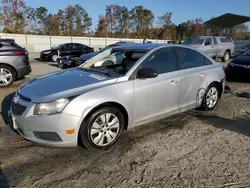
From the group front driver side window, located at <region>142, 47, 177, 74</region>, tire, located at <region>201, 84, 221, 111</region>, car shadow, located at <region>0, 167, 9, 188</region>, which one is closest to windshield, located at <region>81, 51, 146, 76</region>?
front driver side window, located at <region>142, 47, 177, 74</region>

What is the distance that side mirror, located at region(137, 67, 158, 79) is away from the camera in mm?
3604

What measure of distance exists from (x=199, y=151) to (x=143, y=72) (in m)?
1.43

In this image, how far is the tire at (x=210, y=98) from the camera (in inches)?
192

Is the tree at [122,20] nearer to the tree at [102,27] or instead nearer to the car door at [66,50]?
the tree at [102,27]

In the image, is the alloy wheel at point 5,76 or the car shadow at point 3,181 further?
the alloy wheel at point 5,76

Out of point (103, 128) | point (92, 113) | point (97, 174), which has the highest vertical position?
point (92, 113)

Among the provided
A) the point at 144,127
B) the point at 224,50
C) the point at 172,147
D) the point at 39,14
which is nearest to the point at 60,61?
the point at 144,127

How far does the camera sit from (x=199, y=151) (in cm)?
333

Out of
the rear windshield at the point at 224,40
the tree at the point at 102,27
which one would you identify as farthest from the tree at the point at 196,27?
the rear windshield at the point at 224,40

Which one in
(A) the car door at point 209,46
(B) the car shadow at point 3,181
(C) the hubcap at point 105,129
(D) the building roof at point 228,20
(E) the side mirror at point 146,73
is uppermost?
(D) the building roof at point 228,20

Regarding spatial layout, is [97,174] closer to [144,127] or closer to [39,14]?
[144,127]

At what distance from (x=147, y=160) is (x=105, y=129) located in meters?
0.73

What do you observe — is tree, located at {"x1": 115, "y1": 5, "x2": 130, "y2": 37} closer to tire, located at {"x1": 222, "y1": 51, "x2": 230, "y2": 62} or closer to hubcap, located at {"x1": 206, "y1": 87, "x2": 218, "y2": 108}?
tire, located at {"x1": 222, "y1": 51, "x2": 230, "y2": 62}

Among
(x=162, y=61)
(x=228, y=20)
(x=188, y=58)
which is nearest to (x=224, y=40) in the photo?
(x=188, y=58)
